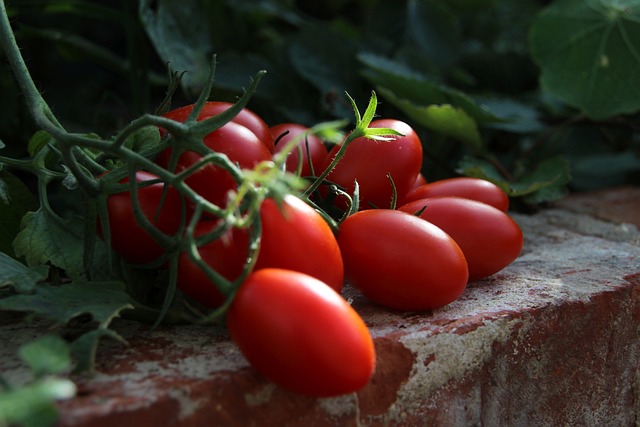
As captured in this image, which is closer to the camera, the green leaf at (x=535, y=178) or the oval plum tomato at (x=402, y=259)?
the oval plum tomato at (x=402, y=259)

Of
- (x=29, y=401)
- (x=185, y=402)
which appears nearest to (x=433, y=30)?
(x=185, y=402)

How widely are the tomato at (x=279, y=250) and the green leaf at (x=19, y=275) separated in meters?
0.15

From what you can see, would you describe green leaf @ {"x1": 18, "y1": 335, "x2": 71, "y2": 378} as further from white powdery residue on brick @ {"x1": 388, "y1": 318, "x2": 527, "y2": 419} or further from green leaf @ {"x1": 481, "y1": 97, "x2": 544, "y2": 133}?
green leaf @ {"x1": 481, "y1": 97, "x2": 544, "y2": 133}

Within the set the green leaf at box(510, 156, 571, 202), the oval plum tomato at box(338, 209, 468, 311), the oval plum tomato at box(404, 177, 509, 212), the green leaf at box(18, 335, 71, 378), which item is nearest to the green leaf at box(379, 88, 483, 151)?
the green leaf at box(510, 156, 571, 202)

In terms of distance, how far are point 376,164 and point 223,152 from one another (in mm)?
232

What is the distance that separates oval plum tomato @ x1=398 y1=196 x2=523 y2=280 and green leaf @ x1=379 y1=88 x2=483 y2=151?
1.36 feet

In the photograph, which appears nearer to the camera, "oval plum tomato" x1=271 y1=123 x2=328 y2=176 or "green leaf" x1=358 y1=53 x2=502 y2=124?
"oval plum tomato" x1=271 y1=123 x2=328 y2=176

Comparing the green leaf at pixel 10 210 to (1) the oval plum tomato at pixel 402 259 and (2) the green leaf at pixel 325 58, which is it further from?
(2) the green leaf at pixel 325 58

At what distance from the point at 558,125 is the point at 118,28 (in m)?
1.45

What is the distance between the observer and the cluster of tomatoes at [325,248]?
62cm

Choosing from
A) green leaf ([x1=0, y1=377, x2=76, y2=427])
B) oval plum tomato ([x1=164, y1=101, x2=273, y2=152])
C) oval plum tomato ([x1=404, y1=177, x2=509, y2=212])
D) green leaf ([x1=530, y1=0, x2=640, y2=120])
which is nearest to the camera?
green leaf ([x1=0, y1=377, x2=76, y2=427])

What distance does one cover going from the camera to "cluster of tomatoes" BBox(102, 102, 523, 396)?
2.03ft

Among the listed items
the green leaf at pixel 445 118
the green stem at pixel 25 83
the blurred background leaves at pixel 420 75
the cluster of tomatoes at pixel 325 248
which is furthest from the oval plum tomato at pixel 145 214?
the green leaf at pixel 445 118

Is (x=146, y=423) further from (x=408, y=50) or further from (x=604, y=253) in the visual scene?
(x=408, y=50)
